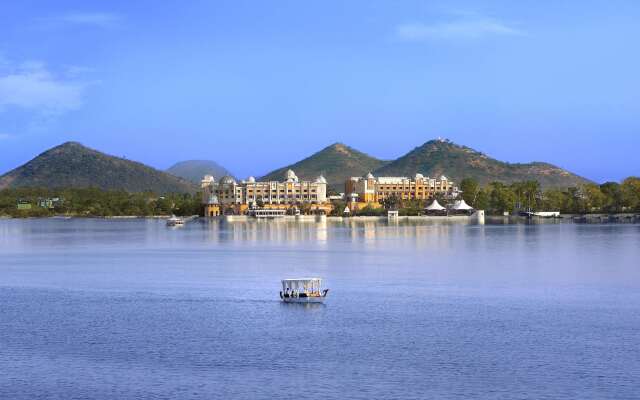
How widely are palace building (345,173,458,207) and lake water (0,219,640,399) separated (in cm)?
11946

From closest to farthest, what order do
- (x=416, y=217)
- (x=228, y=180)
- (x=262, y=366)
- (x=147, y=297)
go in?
(x=262, y=366) → (x=147, y=297) → (x=416, y=217) → (x=228, y=180)

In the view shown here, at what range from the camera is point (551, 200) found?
491ft

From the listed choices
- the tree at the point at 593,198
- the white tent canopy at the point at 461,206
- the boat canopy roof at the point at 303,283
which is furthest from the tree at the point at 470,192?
the boat canopy roof at the point at 303,283

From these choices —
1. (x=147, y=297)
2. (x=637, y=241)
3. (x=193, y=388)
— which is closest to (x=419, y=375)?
(x=193, y=388)

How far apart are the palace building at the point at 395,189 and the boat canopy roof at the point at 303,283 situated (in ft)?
443

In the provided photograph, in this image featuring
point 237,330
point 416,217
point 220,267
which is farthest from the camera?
point 416,217

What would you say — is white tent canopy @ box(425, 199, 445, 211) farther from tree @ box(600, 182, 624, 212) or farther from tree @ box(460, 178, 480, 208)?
tree @ box(600, 182, 624, 212)

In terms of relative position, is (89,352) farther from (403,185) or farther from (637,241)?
(403,185)

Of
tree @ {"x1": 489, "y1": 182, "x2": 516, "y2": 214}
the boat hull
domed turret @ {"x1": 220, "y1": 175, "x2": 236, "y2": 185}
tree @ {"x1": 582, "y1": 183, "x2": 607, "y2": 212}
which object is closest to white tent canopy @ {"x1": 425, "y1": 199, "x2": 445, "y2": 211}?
tree @ {"x1": 489, "y1": 182, "x2": 516, "y2": 214}

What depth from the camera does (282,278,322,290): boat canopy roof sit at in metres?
36.4

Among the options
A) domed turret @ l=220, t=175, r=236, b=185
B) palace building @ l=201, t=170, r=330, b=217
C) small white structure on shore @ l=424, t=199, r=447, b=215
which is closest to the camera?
small white structure on shore @ l=424, t=199, r=447, b=215

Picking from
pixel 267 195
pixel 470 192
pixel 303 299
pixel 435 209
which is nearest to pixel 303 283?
pixel 303 299

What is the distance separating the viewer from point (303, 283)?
121ft

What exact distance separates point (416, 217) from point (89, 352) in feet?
411
